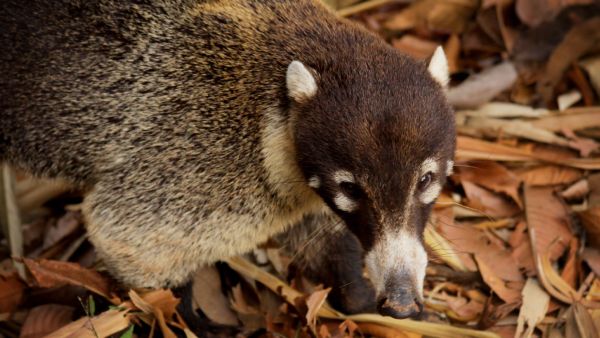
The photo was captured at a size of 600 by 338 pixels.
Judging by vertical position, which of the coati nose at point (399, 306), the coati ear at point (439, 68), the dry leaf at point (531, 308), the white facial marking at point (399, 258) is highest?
the coati ear at point (439, 68)

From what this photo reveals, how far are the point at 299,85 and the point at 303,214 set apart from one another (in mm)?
824

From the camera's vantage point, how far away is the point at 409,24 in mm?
5828

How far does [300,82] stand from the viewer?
3.52 metres

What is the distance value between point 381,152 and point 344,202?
0.96 ft

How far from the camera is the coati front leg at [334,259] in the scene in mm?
4344

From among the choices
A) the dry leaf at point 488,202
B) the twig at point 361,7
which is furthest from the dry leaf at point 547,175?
the twig at point 361,7

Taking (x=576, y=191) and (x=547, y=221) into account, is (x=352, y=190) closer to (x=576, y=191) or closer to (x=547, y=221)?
(x=547, y=221)

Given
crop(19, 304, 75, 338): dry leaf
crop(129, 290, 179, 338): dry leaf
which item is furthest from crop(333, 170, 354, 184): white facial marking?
crop(19, 304, 75, 338): dry leaf

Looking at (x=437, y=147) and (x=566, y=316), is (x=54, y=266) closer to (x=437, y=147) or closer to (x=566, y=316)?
(x=437, y=147)

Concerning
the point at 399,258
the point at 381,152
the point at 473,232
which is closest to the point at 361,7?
the point at 473,232

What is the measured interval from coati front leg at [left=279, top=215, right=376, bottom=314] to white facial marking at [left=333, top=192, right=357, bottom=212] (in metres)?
0.79

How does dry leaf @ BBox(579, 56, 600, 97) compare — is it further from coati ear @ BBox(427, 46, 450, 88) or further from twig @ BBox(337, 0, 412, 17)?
coati ear @ BBox(427, 46, 450, 88)

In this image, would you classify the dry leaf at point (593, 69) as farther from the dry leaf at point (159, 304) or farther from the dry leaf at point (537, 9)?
the dry leaf at point (159, 304)

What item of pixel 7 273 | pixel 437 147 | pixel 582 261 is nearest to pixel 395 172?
pixel 437 147
